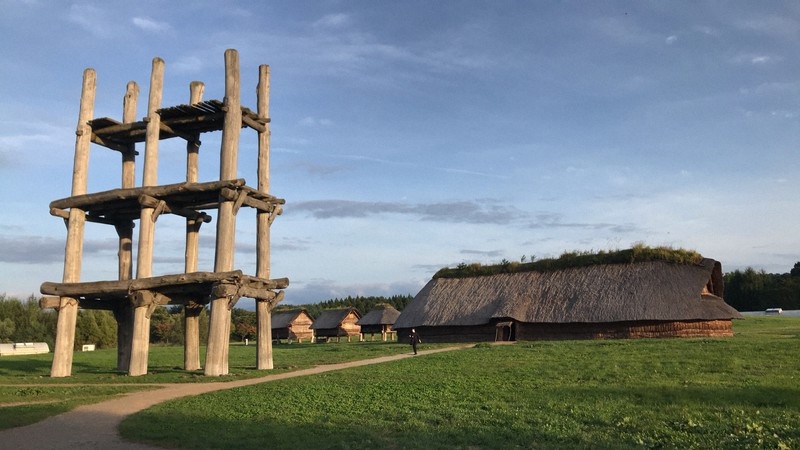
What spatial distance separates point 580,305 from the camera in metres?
40.5

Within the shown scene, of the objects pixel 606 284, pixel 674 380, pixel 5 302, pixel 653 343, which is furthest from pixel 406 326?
pixel 5 302

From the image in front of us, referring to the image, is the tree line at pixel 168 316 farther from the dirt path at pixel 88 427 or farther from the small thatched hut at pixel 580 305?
the dirt path at pixel 88 427

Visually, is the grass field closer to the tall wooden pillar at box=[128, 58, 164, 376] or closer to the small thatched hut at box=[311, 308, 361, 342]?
the tall wooden pillar at box=[128, 58, 164, 376]

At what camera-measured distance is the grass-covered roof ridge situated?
41625 mm

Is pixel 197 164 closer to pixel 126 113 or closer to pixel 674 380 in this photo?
pixel 126 113

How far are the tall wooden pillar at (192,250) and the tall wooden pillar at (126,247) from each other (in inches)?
88.1

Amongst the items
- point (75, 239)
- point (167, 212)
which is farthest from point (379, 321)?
point (75, 239)

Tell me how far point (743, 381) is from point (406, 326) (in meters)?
31.4

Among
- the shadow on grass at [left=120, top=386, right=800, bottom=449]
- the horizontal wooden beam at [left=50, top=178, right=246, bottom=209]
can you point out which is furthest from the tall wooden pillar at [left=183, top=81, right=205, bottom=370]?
the shadow on grass at [left=120, top=386, right=800, bottom=449]

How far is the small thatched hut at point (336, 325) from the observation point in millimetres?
70688

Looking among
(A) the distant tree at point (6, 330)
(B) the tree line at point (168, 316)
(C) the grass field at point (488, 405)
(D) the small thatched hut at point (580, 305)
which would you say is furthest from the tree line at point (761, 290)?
(A) the distant tree at point (6, 330)

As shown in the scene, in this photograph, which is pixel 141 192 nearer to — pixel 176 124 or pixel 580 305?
pixel 176 124

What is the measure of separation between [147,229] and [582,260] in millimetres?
31006

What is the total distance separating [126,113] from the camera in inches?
1038
